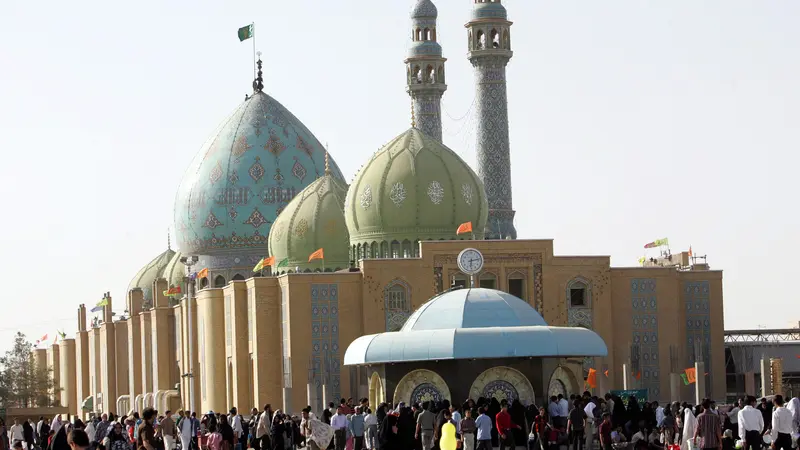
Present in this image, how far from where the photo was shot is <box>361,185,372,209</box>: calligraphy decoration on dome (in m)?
51.6

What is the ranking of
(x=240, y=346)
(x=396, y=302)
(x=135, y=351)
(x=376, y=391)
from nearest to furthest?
(x=376, y=391) < (x=396, y=302) < (x=240, y=346) < (x=135, y=351)

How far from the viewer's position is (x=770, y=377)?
4891 centimetres

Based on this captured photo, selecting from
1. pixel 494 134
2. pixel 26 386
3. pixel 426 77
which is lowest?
pixel 26 386

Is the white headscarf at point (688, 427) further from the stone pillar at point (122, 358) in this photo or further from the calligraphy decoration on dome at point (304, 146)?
the stone pillar at point (122, 358)

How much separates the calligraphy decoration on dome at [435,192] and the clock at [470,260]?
13.1 feet

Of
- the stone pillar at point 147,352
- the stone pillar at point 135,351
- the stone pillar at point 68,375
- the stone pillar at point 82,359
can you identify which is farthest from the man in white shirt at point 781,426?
the stone pillar at point 68,375

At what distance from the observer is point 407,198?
51.4 m

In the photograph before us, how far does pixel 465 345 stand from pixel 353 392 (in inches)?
500

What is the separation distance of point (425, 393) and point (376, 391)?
2.10m

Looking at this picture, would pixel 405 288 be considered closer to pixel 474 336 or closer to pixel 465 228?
pixel 465 228

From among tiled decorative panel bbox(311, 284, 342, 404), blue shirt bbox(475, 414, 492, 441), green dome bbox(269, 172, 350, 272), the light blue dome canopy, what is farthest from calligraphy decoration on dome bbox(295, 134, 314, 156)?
blue shirt bbox(475, 414, 492, 441)

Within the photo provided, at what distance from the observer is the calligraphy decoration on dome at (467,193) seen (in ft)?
171

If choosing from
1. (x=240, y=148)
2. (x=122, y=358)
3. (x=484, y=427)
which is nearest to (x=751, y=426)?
(x=484, y=427)

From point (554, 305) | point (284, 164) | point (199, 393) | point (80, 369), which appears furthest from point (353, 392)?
point (80, 369)
